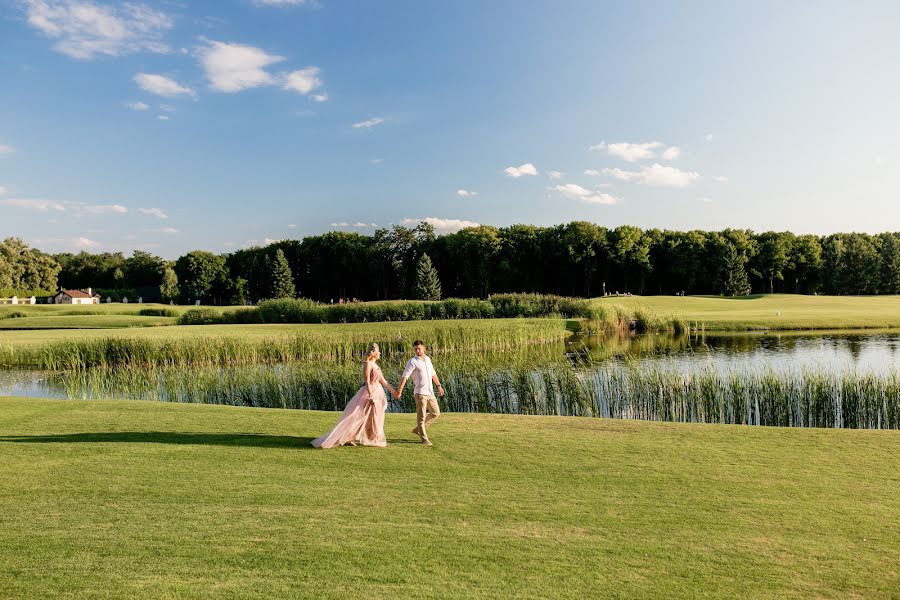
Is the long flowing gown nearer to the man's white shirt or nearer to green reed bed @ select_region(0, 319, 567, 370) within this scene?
the man's white shirt

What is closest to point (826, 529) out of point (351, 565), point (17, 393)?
point (351, 565)

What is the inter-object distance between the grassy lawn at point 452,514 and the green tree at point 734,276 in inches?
2635

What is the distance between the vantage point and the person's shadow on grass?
387 inches

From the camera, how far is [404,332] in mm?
30609

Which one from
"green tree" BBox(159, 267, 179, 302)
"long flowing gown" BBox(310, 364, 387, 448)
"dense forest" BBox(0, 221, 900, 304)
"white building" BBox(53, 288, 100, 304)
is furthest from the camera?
"white building" BBox(53, 288, 100, 304)

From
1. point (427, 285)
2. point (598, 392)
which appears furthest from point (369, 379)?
point (427, 285)

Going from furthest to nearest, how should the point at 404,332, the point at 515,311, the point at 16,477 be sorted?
the point at 515,311 < the point at 404,332 < the point at 16,477

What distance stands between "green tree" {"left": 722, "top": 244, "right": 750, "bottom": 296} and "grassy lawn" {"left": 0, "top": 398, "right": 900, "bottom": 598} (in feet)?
220

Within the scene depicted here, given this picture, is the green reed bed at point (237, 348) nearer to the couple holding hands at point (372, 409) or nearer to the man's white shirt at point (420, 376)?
the couple holding hands at point (372, 409)

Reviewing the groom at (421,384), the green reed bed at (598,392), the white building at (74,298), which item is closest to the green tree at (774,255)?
the green reed bed at (598,392)

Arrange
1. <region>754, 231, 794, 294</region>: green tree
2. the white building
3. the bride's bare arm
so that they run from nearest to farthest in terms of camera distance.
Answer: the bride's bare arm → <region>754, 231, 794, 294</region>: green tree → the white building

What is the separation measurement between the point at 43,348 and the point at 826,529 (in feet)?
88.2

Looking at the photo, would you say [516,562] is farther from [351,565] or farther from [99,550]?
[99,550]

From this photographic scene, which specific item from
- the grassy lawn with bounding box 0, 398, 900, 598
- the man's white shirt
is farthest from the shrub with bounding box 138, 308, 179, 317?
the man's white shirt
